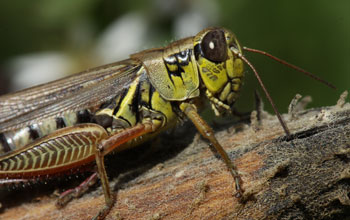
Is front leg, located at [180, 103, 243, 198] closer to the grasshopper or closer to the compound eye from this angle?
the grasshopper

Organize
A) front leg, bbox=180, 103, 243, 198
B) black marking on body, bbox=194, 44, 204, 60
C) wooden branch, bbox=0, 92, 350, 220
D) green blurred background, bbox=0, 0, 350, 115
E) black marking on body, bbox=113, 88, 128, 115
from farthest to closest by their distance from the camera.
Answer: green blurred background, bbox=0, 0, 350, 115, black marking on body, bbox=113, 88, 128, 115, black marking on body, bbox=194, 44, 204, 60, front leg, bbox=180, 103, 243, 198, wooden branch, bbox=0, 92, 350, 220

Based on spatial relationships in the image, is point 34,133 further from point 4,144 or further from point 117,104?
point 117,104

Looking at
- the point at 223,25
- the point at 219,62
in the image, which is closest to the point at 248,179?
the point at 219,62

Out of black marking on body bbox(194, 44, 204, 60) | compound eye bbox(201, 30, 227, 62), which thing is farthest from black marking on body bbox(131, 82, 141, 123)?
compound eye bbox(201, 30, 227, 62)

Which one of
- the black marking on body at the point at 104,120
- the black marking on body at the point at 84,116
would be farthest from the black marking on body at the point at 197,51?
the black marking on body at the point at 84,116

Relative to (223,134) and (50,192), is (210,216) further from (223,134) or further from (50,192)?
(50,192)
